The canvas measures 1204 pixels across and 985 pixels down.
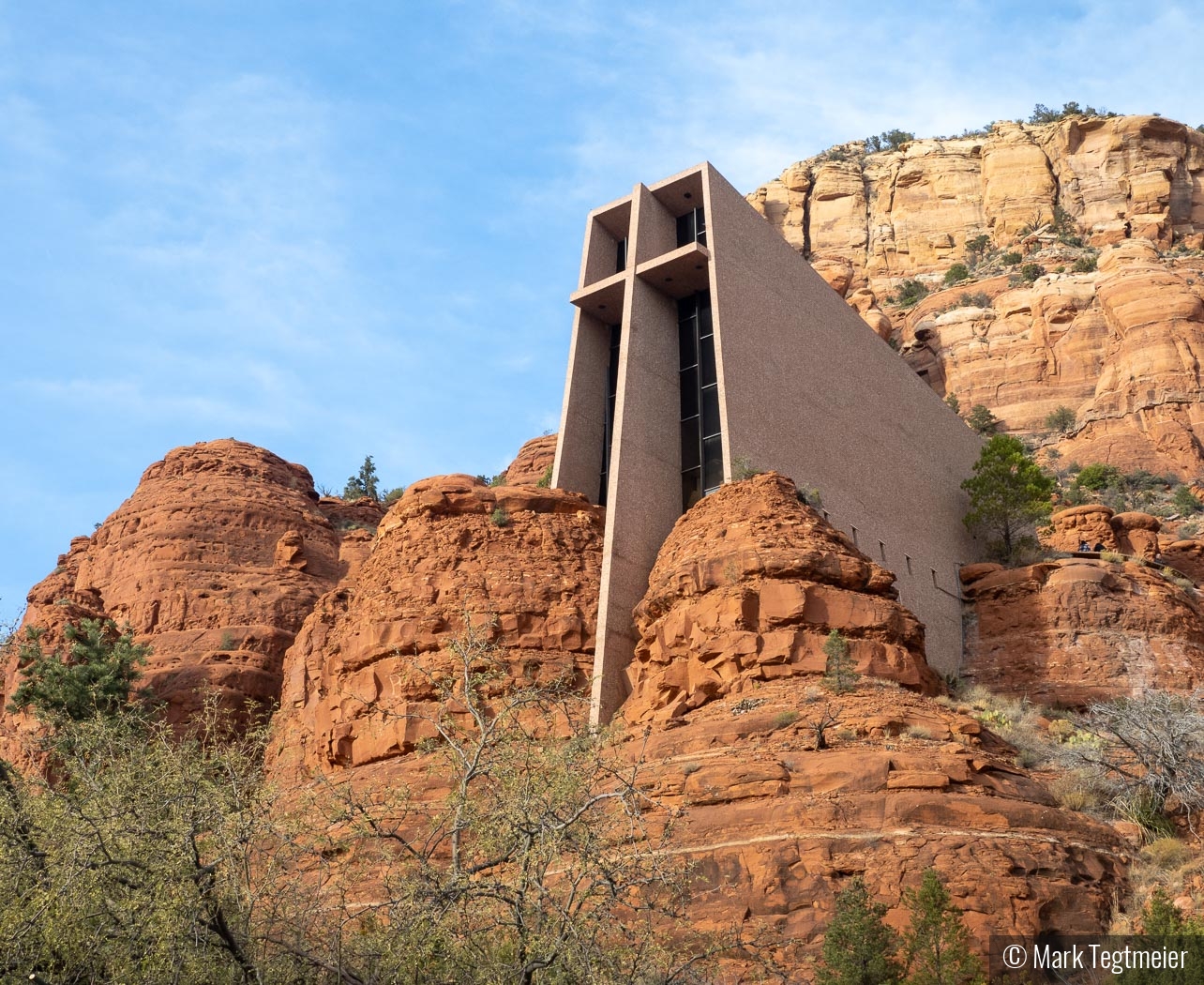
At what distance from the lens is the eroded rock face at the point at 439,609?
23984mm

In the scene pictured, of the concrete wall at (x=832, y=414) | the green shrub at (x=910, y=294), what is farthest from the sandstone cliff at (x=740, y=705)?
the green shrub at (x=910, y=294)

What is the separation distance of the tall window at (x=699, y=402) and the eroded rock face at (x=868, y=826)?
29.8 feet

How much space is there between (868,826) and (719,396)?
12.0 meters

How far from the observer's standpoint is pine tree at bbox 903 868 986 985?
46.6 feet

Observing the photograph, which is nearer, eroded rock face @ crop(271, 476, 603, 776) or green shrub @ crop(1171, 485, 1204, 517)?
eroded rock face @ crop(271, 476, 603, 776)

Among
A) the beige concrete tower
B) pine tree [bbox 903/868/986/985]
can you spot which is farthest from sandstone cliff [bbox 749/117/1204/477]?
pine tree [bbox 903/868/986/985]

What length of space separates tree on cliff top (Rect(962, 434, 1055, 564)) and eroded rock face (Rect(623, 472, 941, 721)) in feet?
46.1

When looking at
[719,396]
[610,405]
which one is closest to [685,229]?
[610,405]

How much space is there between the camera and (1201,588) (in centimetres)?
3412

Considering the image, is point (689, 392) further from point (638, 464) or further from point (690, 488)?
point (638, 464)

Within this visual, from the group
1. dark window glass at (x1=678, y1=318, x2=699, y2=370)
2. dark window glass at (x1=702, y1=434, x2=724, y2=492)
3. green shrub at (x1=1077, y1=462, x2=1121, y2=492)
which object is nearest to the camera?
dark window glass at (x1=702, y1=434, x2=724, y2=492)

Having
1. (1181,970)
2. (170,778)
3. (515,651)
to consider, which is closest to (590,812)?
(170,778)

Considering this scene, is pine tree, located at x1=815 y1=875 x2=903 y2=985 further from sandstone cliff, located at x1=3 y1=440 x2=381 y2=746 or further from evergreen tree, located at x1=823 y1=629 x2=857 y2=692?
sandstone cliff, located at x1=3 y1=440 x2=381 y2=746

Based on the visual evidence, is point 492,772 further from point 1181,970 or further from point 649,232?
point 649,232
